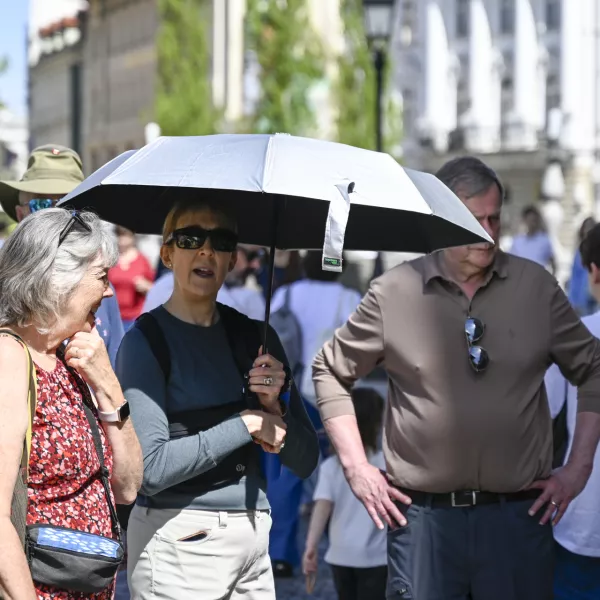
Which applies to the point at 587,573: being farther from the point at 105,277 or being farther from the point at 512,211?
the point at 512,211

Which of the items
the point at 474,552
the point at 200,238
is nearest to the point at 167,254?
the point at 200,238

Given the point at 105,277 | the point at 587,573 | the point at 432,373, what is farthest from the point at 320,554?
the point at 105,277

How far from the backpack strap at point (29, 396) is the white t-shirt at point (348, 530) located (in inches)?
125

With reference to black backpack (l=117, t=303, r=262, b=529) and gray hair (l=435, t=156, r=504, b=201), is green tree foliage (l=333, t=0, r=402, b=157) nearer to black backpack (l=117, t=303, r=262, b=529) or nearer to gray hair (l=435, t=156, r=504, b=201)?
gray hair (l=435, t=156, r=504, b=201)

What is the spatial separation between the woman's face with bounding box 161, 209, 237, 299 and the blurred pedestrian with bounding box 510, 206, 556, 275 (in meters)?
10.9

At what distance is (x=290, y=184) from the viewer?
4160 millimetres

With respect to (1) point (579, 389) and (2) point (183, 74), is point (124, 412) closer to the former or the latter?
(1) point (579, 389)

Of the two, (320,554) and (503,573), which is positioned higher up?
(503,573)

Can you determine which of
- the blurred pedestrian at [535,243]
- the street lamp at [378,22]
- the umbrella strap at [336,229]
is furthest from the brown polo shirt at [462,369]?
the street lamp at [378,22]

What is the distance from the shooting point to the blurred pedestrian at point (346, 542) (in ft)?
21.8

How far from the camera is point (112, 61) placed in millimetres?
89312

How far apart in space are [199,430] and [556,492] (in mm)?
1248

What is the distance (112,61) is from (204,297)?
86.6 m

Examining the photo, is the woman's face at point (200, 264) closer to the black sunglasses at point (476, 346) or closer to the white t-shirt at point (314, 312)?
the black sunglasses at point (476, 346)
